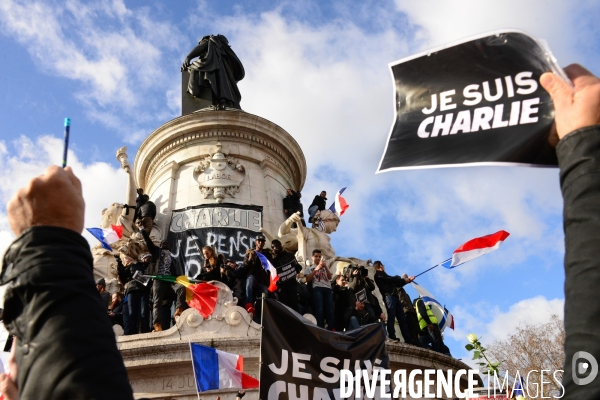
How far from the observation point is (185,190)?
54.3ft

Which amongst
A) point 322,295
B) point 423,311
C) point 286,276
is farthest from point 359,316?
point 423,311

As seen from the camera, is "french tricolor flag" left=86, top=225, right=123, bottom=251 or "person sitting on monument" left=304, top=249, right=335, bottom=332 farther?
"french tricolor flag" left=86, top=225, right=123, bottom=251

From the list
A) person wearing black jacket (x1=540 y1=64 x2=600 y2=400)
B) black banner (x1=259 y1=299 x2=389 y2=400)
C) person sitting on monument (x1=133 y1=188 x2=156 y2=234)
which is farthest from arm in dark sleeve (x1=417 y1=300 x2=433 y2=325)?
person wearing black jacket (x1=540 y1=64 x2=600 y2=400)

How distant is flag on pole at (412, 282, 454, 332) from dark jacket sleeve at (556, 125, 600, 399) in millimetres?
12708

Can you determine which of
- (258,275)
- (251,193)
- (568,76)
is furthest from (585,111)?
(251,193)

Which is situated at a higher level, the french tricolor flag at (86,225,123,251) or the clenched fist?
the french tricolor flag at (86,225,123,251)

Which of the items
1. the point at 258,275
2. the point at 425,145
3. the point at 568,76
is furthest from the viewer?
the point at 258,275

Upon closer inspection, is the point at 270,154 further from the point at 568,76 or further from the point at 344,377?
the point at 568,76

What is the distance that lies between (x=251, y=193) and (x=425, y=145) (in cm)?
1421

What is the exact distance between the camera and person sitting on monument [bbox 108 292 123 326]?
12109mm

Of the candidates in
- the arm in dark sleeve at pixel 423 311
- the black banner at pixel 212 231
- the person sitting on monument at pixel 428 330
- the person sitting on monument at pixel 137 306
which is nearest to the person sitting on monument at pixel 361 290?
the person sitting on monument at pixel 428 330

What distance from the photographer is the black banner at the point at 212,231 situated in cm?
1467

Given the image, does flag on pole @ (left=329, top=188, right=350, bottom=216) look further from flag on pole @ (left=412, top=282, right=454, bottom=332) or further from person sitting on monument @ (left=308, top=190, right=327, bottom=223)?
flag on pole @ (left=412, top=282, right=454, bottom=332)

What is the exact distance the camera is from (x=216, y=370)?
28.5 ft
